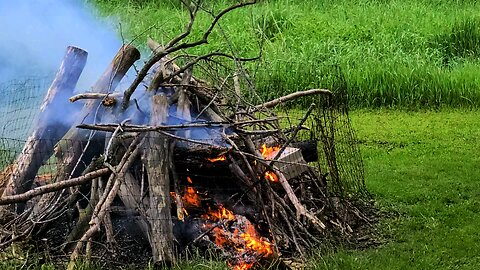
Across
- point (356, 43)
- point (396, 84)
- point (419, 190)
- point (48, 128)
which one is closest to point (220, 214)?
point (48, 128)

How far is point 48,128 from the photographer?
5258 millimetres

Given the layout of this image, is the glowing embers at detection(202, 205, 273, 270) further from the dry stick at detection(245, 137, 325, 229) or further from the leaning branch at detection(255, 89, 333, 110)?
the leaning branch at detection(255, 89, 333, 110)

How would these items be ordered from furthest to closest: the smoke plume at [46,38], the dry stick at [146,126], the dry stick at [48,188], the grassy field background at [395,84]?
the smoke plume at [46,38], the grassy field background at [395,84], the dry stick at [48,188], the dry stick at [146,126]

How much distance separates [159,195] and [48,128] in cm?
112

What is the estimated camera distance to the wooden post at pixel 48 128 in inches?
203

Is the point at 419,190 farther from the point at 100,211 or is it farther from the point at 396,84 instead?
the point at 396,84

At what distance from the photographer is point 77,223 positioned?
4.76 meters

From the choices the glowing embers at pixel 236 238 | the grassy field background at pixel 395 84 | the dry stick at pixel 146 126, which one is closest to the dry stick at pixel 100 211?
the dry stick at pixel 146 126

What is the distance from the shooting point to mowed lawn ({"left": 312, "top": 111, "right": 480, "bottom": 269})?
4926 mm

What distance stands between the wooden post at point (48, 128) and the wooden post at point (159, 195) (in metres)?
0.88

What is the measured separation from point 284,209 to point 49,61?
5.81m

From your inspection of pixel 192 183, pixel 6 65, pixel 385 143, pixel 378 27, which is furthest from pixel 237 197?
pixel 378 27

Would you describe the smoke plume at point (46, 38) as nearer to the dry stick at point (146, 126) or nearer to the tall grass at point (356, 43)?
the tall grass at point (356, 43)

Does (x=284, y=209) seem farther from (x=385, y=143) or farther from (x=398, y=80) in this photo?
(x=398, y=80)
